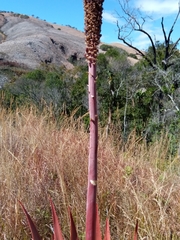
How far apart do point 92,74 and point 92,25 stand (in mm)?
146

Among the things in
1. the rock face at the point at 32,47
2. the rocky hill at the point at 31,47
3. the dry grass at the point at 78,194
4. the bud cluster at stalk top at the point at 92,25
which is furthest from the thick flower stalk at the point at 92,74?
the rock face at the point at 32,47

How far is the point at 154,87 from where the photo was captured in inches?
361

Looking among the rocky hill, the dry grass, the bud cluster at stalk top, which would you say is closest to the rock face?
the rocky hill

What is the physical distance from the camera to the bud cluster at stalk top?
975 mm

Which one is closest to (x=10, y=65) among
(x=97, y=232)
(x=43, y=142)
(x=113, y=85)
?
(x=113, y=85)

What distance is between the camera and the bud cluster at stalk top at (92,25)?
3.20 ft

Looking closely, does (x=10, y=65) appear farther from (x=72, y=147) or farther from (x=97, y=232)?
(x=97, y=232)

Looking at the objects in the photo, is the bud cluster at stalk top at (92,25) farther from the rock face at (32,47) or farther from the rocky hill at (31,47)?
the rock face at (32,47)

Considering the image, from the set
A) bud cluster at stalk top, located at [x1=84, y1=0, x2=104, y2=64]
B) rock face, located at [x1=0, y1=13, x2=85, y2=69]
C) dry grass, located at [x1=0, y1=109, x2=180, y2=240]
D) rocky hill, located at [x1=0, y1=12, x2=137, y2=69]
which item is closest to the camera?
bud cluster at stalk top, located at [x1=84, y1=0, x2=104, y2=64]

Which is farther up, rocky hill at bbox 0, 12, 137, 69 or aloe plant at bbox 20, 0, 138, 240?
rocky hill at bbox 0, 12, 137, 69

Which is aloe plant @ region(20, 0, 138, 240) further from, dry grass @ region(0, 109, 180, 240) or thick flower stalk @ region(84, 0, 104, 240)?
dry grass @ region(0, 109, 180, 240)

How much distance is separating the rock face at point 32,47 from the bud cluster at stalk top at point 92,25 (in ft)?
108

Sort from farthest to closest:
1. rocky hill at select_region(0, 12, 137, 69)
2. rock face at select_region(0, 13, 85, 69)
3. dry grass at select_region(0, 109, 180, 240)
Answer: rock face at select_region(0, 13, 85, 69)
rocky hill at select_region(0, 12, 137, 69)
dry grass at select_region(0, 109, 180, 240)

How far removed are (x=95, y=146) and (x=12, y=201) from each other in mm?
1668
